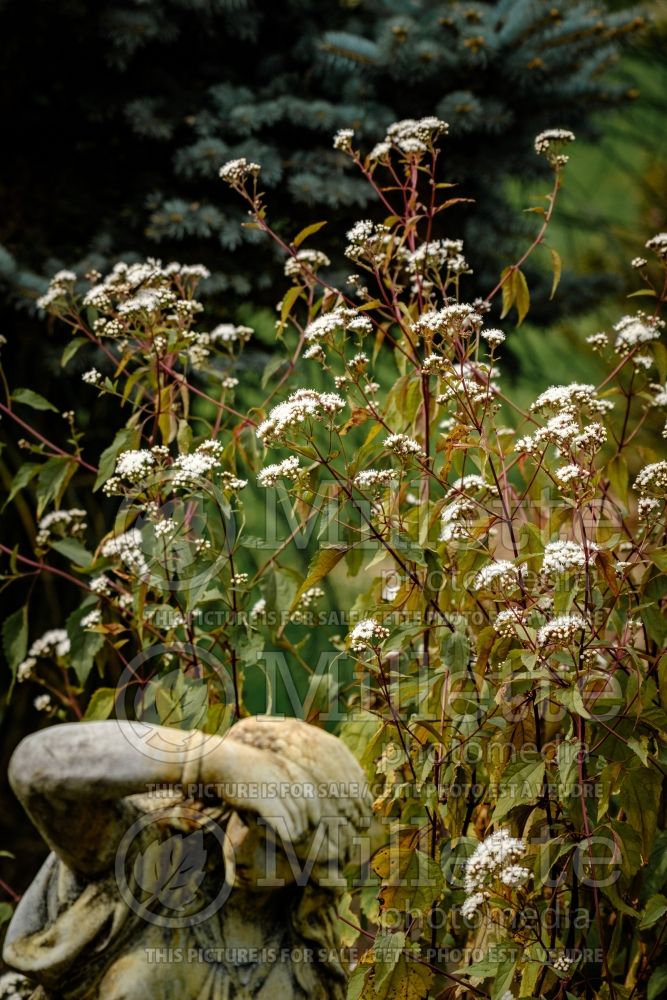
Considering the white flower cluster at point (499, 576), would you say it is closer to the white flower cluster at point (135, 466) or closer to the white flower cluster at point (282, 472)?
the white flower cluster at point (282, 472)

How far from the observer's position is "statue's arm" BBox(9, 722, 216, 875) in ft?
4.78

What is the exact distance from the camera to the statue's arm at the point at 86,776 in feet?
4.78

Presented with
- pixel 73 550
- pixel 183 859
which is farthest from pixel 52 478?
pixel 183 859

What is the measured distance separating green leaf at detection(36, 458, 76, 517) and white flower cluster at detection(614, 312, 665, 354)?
38.7 inches

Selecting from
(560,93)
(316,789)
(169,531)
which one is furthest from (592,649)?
(560,93)

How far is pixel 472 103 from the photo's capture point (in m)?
3.10

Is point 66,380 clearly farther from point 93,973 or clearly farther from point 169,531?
point 93,973

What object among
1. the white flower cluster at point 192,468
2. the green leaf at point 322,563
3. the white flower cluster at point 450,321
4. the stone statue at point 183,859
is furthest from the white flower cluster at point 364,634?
the white flower cluster at point 450,321

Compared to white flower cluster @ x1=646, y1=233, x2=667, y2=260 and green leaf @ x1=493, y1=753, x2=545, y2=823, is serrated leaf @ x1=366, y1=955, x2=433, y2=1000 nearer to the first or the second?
green leaf @ x1=493, y1=753, x2=545, y2=823

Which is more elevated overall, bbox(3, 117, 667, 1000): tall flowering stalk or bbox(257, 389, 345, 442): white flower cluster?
bbox(257, 389, 345, 442): white flower cluster

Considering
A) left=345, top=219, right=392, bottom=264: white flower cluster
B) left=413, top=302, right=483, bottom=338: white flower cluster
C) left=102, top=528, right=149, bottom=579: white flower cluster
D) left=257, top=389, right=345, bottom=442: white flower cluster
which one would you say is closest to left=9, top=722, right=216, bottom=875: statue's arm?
left=102, top=528, right=149, bottom=579: white flower cluster

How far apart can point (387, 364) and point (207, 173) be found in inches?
48.1

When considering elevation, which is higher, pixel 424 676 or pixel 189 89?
pixel 189 89

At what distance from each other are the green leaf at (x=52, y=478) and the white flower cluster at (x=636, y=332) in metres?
0.98
